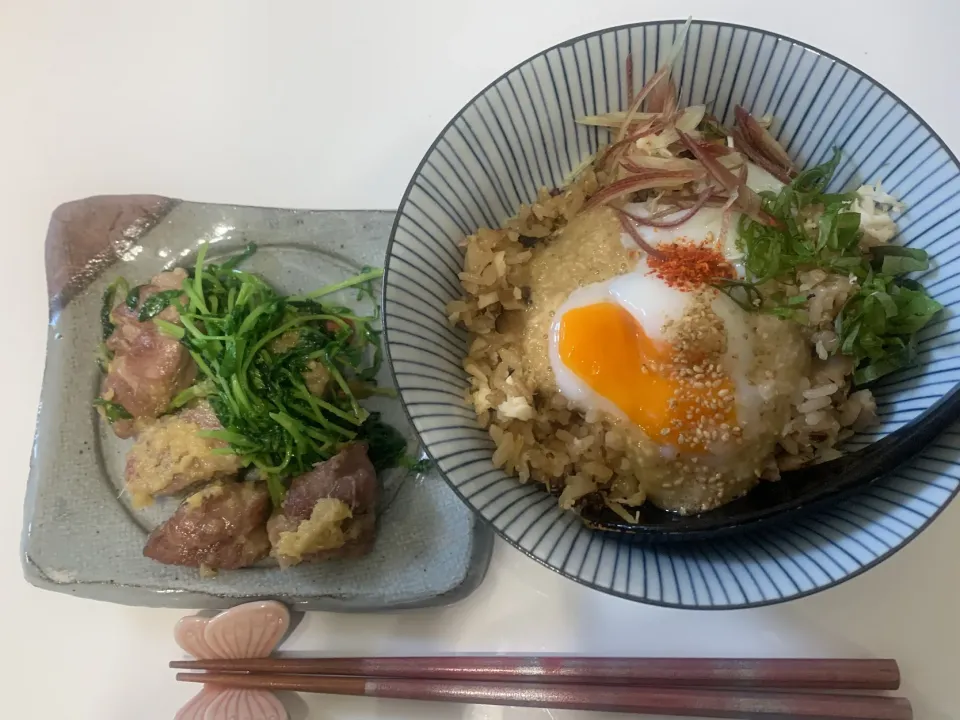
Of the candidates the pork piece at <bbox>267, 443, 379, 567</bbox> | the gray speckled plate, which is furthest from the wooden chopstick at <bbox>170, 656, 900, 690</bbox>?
the pork piece at <bbox>267, 443, 379, 567</bbox>

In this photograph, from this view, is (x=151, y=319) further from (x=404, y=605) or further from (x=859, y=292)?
(x=859, y=292)

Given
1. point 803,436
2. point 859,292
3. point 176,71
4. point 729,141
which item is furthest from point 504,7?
point 803,436

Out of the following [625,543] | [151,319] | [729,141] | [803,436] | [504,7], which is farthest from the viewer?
[504,7]

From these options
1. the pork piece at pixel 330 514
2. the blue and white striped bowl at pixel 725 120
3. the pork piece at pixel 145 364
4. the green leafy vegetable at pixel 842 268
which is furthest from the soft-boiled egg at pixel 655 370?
the pork piece at pixel 145 364

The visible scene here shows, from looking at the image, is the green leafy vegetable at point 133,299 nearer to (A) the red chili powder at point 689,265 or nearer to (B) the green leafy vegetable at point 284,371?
(B) the green leafy vegetable at point 284,371

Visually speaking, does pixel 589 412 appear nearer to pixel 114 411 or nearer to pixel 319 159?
pixel 319 159

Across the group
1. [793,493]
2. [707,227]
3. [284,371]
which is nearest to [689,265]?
[707,227]
